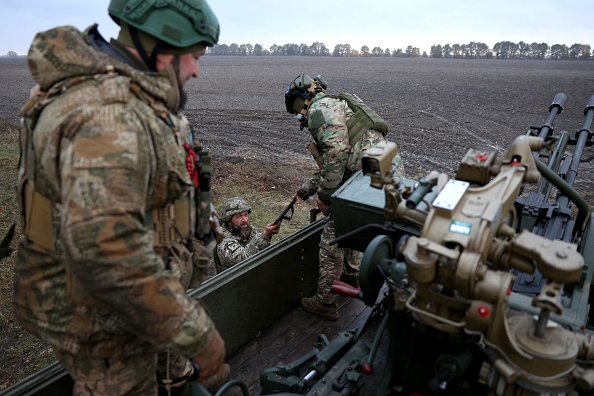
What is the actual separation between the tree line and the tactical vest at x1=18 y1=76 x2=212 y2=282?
68.1 m

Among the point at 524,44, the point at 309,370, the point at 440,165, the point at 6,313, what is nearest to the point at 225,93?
the point at 440,165

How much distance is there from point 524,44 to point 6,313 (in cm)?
9068

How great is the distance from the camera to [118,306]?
1.70 metres

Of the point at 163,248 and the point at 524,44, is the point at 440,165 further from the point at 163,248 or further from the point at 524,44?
the point at 524,44

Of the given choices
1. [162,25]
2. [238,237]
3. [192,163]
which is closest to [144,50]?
[162,25]

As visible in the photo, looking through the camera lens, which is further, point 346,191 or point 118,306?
point 346,191

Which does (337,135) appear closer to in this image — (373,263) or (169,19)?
(373,263)

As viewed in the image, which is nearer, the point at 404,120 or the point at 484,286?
the point at 484,286

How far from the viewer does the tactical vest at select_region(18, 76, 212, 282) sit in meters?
1.82

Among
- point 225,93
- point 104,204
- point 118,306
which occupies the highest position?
point 104,204

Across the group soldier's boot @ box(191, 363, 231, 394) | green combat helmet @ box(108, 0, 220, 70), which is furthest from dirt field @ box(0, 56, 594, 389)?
green combat helmet @ box(108, 0, 220, 70)

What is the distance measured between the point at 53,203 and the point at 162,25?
2.46 ft

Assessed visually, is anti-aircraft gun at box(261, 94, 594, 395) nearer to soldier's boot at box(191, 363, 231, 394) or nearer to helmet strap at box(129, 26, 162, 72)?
soldier's boot at box(191, 363, 231, 394)

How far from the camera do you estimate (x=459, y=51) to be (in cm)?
9006
